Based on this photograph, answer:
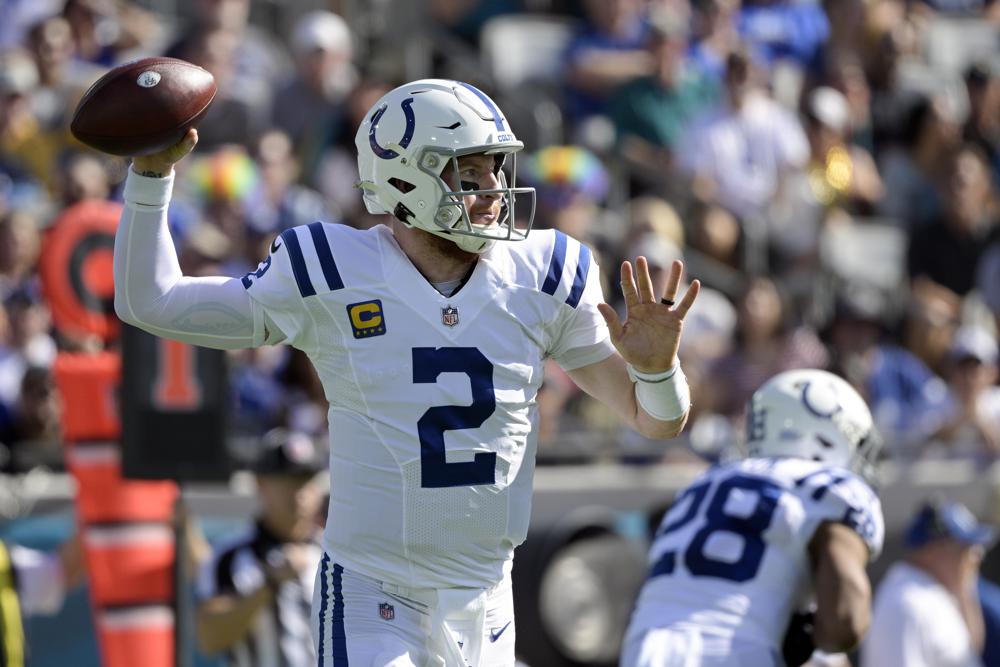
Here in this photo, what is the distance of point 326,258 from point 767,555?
1.73 m

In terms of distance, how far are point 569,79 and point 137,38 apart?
97.1 inches

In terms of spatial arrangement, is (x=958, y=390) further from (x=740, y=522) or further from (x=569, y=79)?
(x=740, y=522)

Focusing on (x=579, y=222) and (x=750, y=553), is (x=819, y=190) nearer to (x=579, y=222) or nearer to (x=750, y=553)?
(x=579, y=222)

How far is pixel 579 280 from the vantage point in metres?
4.26

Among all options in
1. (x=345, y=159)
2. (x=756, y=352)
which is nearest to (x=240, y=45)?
(x=345, y=159)

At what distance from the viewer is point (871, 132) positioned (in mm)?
11242

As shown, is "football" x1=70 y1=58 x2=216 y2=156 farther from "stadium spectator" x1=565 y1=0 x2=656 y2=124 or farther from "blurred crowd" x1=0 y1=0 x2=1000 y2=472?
"stadium spectator" x1=565 y1=0 x2=656 y2=124

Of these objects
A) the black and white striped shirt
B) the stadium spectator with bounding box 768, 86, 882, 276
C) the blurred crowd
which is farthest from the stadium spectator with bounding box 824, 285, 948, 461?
the black and white striped shirt

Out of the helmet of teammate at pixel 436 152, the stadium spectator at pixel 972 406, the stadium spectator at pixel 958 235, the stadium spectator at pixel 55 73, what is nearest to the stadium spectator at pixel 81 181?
the stadium spectator at pixel 55 73

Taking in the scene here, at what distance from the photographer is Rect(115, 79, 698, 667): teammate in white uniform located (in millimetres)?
4031

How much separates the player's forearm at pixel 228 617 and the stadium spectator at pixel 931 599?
235 centimetres

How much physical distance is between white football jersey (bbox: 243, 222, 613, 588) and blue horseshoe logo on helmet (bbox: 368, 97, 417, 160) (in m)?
0.20

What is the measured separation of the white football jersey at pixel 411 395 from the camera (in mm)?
4039

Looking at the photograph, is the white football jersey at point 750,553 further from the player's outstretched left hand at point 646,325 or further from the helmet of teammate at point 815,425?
the player's outstretched left hand at point 646,325
